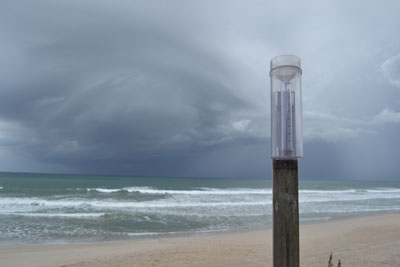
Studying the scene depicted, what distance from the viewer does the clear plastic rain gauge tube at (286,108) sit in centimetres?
152

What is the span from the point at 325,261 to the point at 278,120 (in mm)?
6034

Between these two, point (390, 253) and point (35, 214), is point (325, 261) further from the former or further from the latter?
point (35, 214)

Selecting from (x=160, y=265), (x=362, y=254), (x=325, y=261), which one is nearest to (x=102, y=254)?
(x=160, y=265)

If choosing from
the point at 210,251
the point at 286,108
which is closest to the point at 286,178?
the point at 286,108

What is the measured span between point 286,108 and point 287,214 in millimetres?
585

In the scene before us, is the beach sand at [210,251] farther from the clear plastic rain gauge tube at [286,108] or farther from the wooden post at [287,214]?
the clear plastic rain gauge tube at [286,108]

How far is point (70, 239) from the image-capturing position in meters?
9.68

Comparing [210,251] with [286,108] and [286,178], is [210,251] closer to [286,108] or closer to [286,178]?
[286,178]

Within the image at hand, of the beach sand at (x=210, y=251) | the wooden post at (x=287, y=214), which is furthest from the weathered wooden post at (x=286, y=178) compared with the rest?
the beach sand at (x=210, y=251)

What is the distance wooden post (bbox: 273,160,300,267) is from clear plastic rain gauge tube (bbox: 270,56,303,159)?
0.08 metres

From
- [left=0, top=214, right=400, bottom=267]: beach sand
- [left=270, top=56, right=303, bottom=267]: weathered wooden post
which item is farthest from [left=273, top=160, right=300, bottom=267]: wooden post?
[left=0, top=214, right=400, bottom=267]: beach sand

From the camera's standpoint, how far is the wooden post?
59.0 inches

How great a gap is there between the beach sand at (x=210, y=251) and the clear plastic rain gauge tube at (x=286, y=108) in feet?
18.1

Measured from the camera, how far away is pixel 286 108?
157 centimetres
